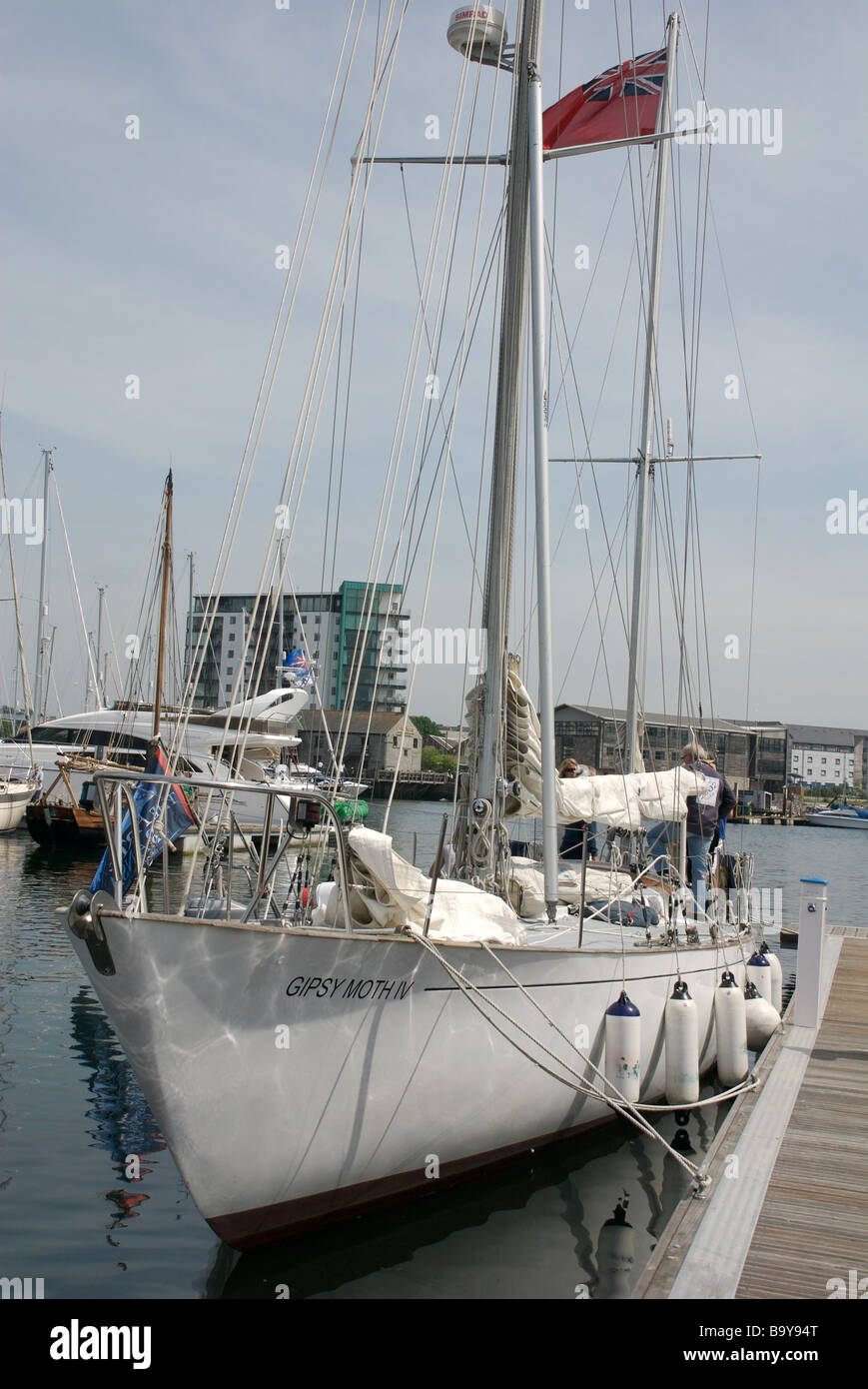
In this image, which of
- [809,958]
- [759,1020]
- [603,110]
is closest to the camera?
[603,110]

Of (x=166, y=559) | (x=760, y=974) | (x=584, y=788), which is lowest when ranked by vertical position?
(x=760, y=974)

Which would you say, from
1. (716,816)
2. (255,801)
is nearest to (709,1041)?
(716,816)

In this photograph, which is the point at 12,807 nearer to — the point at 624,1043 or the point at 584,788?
the point at 584,788

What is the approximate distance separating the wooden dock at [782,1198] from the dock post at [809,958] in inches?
45.1

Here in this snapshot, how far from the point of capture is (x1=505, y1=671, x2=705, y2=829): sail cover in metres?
9.76

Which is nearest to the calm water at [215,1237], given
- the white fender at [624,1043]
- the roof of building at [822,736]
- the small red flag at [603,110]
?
the white fender at [624,1043]

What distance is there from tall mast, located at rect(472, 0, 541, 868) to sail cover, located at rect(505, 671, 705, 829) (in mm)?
335

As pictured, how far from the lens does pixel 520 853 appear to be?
45.3 ft

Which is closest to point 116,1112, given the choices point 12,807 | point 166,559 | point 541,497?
point 541,497

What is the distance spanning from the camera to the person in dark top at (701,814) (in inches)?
483

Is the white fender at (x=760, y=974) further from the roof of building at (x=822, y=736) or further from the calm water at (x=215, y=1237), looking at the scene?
the roof of building at (x=822, y=736)

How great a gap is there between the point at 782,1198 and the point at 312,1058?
318 cm

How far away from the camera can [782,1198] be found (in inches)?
262
